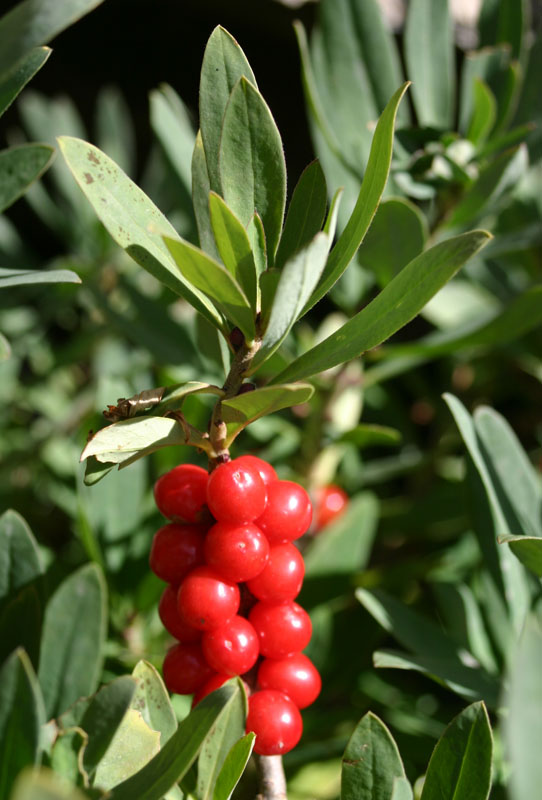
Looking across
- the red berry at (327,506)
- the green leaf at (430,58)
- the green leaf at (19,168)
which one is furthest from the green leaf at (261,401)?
the green leaf at (430,58)

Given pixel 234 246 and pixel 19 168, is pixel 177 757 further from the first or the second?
pixel 19 168

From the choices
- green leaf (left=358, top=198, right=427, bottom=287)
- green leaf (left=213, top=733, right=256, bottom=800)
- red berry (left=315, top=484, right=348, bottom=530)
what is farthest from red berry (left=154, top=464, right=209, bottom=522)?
red berry (left=315, top=484, right=348, bottom=530)

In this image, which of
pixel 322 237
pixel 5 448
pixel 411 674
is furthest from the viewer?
pixel 5 448

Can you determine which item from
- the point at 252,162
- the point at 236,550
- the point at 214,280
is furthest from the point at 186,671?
the point at 252,162

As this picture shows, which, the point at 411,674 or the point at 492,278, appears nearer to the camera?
the point at 411,674

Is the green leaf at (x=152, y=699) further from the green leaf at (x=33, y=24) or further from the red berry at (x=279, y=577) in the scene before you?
the green leaf at (x=33, y=24)

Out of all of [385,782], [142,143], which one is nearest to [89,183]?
[385,782]

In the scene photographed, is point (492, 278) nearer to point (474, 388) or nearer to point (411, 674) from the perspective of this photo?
point (474, 388)
